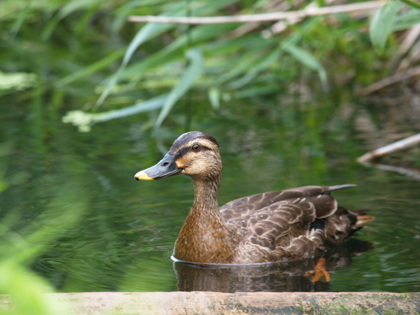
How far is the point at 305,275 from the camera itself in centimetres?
434

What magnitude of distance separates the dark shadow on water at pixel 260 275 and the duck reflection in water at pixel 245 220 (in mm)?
71

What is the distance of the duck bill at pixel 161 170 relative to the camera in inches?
169

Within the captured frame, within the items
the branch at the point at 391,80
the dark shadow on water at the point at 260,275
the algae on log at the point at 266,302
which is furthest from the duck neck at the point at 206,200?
the branch at the point at 391,80

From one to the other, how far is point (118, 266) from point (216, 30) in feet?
14.0

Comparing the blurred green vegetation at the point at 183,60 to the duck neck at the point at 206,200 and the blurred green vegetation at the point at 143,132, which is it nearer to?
the blurred green vegetation at the point at 143,132

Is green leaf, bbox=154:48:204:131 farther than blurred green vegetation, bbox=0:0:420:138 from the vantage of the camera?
No

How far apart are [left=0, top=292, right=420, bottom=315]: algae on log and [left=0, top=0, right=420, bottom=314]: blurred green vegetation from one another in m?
0.48

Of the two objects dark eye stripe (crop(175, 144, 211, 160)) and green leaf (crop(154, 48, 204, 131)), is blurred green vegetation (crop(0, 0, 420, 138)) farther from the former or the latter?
dark eye stripe (crop(175, 144, 211, 160))

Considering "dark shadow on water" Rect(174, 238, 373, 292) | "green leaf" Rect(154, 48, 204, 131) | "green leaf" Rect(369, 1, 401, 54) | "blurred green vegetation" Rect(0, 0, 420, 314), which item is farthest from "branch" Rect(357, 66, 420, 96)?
"green leaf" Rect(369, 1, 401, 54)

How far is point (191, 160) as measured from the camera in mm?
4523

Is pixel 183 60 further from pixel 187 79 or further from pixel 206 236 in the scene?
pixel 206 236

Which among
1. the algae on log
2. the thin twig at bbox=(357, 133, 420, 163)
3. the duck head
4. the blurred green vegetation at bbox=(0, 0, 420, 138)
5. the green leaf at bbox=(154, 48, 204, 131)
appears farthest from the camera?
the blurred green vegetation at bbox=(0, 0, 420, 138)

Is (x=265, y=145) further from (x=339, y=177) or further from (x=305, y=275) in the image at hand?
(x=305, y=275)

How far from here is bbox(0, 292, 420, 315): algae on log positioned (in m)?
2.84
